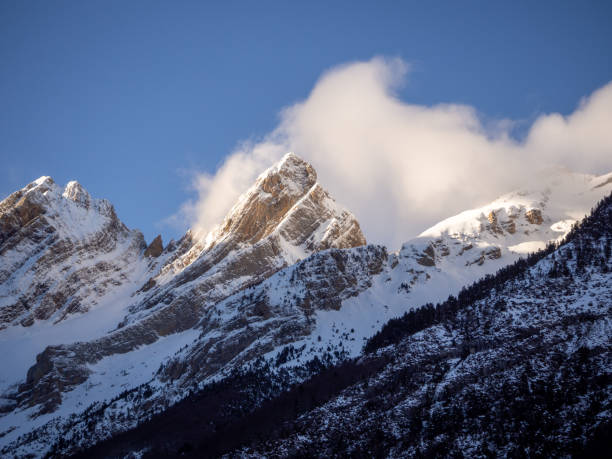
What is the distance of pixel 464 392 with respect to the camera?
Result: 263 feet

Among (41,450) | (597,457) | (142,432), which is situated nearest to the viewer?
(597,457)

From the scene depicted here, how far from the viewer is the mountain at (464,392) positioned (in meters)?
66.9

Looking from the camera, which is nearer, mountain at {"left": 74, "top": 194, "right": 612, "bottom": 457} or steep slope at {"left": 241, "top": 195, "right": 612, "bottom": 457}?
steep slope at {"left": 241, "top": 195, "right": 612, "bottom": 457}

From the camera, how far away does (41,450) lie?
16050 centimetres

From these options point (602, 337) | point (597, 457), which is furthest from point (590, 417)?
point (602, 337)

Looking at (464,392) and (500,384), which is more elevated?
(464,392)

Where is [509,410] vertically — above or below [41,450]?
below

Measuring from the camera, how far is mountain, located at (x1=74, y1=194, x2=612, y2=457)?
66938mm

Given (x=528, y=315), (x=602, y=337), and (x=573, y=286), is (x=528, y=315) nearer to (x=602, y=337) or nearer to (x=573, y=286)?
(x=573, y=286)

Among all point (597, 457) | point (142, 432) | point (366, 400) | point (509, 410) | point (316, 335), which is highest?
point (316, 335)

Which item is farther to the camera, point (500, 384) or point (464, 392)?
point (464, 392)

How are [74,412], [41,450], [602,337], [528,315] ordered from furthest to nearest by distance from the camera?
[74,412] → [41,450] → [528,315] → [602,337]

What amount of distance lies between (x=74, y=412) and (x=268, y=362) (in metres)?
70.1

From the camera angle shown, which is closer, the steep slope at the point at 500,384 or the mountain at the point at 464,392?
the steep slope at the point at 500,384
